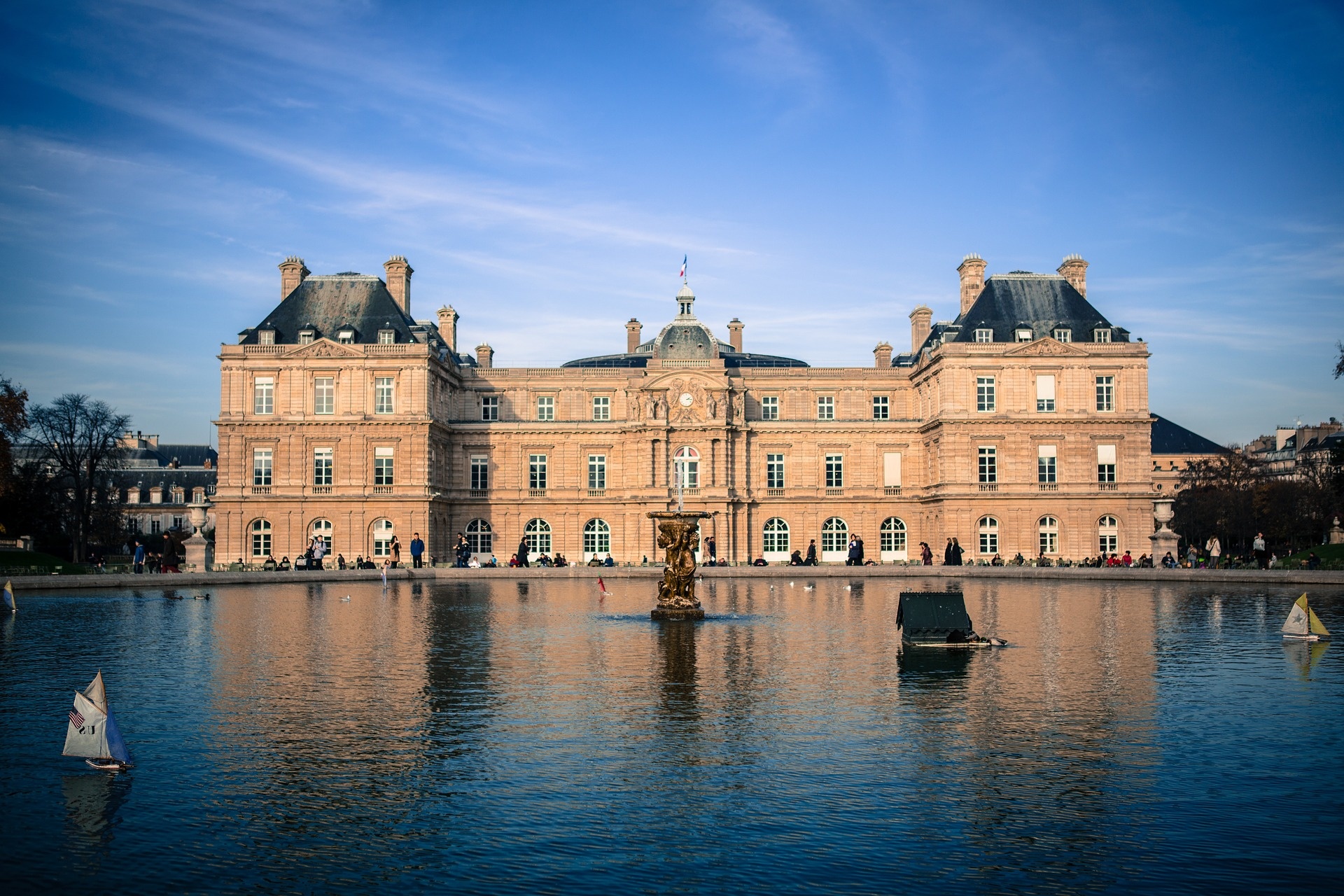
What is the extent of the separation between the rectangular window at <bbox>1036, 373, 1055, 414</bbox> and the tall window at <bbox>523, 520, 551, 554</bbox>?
2952 centimetres

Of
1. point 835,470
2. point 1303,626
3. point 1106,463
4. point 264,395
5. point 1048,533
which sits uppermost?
point 264,395

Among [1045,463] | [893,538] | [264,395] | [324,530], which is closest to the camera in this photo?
[324,530]

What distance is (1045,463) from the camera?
66.4 meters

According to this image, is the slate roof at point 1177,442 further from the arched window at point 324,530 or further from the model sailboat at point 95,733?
the model sailboat at point 95,733

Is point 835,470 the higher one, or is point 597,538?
point 835,470

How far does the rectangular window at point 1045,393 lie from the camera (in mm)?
66438

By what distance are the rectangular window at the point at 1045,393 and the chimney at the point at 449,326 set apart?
36146mm

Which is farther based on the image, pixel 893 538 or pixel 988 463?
pixel 893 538

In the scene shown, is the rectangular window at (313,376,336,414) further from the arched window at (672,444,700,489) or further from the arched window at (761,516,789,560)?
the arched window at (761,516,789,560)

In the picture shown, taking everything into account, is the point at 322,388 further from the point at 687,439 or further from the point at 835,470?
the point at 835,470

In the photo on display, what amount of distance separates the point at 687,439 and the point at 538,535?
424 inches

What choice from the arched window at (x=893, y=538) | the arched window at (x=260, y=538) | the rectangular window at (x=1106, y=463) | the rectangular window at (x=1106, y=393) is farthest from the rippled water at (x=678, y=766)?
the arched window at (x=893, y=538)

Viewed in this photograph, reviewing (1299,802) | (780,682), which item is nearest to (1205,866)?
(1299,802)

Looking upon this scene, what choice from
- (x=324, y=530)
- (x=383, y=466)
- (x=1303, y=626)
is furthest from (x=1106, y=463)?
(x=324, y=530)
